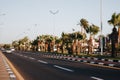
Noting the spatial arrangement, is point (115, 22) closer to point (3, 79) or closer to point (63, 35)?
point (63, 35)

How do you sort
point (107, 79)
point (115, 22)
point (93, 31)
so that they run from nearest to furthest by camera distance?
point (107, 79), point (115, 22), point (93, 31)

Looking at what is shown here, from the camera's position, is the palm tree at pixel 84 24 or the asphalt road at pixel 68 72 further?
the palm tree at pixel 84 24

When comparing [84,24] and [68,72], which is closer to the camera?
[68,72]

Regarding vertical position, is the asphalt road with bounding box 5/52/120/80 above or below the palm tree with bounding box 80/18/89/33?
below

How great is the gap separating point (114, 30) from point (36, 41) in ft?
311

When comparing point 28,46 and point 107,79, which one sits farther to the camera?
point 28,46

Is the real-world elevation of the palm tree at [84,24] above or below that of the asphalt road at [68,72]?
above

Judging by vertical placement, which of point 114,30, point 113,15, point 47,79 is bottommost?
point 47,79

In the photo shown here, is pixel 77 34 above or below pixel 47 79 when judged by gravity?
above

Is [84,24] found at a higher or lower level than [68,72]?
higher

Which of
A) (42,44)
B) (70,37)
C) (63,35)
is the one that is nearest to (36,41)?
(42,44)

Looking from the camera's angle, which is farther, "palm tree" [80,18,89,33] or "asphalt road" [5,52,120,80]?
"palm tree" [80,18,89,33]

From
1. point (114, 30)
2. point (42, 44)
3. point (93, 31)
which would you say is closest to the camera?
point (114, 30)

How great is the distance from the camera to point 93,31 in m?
91.5
